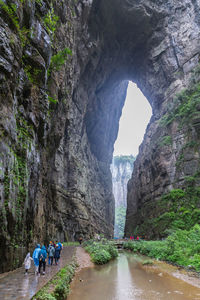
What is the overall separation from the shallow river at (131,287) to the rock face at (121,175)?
107650mm

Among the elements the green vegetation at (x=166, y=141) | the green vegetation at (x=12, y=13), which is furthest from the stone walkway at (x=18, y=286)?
the green vegetation at (x=166, y=141)

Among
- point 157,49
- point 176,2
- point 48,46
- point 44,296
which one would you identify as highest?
point 176,2

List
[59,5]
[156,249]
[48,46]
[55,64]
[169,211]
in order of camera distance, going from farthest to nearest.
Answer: [169,211] < [59,5] < [55,64] < [156,249] < [48,46]

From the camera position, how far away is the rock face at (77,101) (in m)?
11.1

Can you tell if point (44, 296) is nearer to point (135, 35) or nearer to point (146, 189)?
point (146, 189)

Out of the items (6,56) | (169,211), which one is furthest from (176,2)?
(6,56)

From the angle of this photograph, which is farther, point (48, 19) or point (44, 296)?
point (48, 19)

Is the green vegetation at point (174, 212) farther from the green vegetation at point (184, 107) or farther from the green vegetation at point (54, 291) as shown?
the green vegetation at point (54, 291)

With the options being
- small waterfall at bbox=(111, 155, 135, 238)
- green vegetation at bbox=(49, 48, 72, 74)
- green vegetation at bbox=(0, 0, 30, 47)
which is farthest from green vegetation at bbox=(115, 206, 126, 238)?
green vegetation at bbox=(0, 0, 30, 47)

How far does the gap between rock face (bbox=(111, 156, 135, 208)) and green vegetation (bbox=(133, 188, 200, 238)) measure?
91142mm

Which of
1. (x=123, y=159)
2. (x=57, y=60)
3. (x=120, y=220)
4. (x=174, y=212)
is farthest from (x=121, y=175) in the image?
(x=57, y=60)

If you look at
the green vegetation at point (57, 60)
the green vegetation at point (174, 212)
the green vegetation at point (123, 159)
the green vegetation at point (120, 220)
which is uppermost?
the green vegetation at point (123, 159)

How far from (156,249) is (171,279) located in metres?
7.26

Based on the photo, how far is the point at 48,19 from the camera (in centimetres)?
1691
